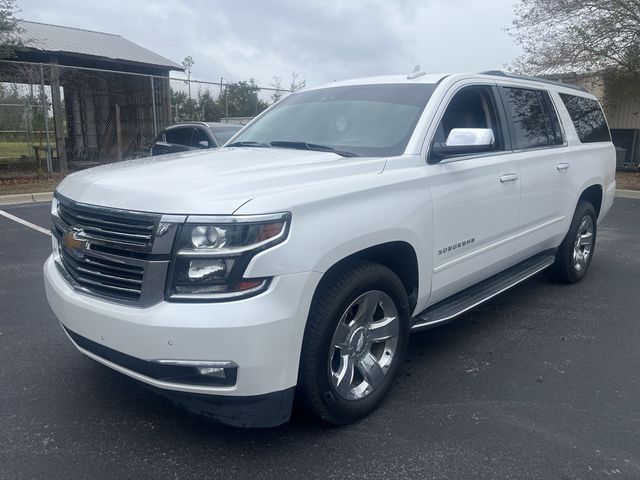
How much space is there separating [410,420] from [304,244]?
1264 millimetres

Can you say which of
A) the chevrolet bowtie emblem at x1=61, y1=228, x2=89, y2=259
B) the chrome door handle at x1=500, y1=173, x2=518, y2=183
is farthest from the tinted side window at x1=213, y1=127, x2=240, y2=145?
the chevrolet bowtie emblem at x1=61, y1=228, x2=89, y2=259

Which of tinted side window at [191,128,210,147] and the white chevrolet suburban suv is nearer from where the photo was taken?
the white chevrolet suburban suv

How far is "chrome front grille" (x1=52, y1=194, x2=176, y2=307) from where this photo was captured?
2.45 metres

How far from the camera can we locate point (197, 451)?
2.79m

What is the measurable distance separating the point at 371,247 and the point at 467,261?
1.07 meters

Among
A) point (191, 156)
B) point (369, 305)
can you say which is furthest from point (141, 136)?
point (369, 305)

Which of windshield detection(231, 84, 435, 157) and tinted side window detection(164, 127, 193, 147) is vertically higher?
windshield detection(231, 84, 435, 157)

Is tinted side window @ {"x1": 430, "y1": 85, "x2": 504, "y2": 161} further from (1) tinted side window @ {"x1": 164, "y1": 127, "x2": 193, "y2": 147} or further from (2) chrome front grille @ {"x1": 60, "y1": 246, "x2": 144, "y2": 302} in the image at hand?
(1) tinted side window @ {"x1": 164, "y1": 127, "x2": 193, "y2": 147}

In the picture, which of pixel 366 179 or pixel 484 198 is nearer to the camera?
pixel 366 179

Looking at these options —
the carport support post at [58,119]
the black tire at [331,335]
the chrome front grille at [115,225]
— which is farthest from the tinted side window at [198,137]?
the black tire at [331,335]

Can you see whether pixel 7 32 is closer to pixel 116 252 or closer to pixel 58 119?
pixel 58 119

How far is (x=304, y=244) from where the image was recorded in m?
2.52

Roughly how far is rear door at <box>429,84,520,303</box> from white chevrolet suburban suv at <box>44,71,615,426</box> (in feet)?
0.05

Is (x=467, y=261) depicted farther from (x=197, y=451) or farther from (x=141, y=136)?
(x=141, y=136)
